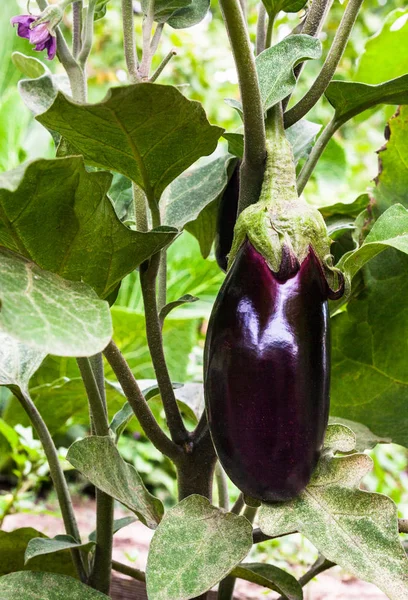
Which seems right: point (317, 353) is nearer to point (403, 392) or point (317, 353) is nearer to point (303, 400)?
point (303, 400)

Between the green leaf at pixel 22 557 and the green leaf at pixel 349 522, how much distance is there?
0.81ft

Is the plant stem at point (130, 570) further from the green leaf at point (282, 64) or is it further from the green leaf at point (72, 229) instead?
the green leaf at point (282, 64)

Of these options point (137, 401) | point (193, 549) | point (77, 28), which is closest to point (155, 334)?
point (137, 401)

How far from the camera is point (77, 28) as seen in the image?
1.95 ft

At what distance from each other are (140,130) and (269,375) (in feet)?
0.49

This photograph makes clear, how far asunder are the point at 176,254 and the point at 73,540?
0.84 meters

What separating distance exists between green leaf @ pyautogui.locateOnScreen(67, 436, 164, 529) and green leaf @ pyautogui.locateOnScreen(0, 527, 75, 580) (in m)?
0.14

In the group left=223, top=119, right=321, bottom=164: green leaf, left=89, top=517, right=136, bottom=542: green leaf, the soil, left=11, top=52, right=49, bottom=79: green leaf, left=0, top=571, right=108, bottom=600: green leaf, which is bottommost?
the soil

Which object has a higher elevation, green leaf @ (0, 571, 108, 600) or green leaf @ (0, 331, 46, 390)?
green leaf @ (0, 331, 46, 390)

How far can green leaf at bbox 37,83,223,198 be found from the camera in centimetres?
38

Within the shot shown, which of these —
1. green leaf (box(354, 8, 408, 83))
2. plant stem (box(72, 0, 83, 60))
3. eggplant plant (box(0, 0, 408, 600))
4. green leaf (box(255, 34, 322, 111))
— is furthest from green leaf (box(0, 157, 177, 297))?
green leaf (box(354, 8, 408, 83))

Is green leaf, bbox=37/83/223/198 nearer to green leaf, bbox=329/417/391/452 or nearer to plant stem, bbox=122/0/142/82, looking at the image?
plant stem, bbox=122/0/142/82

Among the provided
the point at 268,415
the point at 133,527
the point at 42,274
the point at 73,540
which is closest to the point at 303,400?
the point at 268,415

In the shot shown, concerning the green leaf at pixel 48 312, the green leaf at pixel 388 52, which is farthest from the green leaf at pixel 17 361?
the green leaf at pixel 388 52
